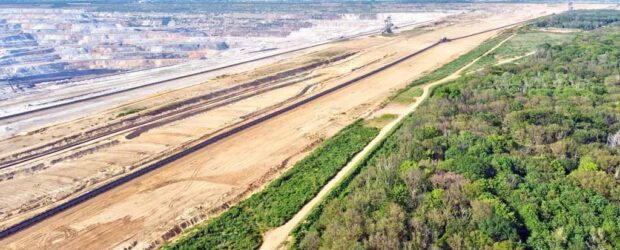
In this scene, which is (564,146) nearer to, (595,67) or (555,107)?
(555,107)

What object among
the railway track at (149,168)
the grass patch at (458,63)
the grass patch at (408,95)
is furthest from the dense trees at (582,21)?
the railway track at (149,168)

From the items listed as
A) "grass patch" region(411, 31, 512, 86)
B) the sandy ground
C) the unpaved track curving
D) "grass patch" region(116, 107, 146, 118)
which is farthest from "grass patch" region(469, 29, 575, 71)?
"grass patch" region(116, 107, 146, 118)

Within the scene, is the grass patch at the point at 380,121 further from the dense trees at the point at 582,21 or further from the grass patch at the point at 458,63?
the dense trees at the point at 582,21

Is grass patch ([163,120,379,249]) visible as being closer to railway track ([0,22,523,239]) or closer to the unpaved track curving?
the unpaved track curving

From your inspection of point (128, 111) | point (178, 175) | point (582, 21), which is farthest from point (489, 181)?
point (582, 21)

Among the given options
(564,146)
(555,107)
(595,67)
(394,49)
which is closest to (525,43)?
(394,49)

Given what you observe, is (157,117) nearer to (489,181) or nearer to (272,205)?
(272,205)
